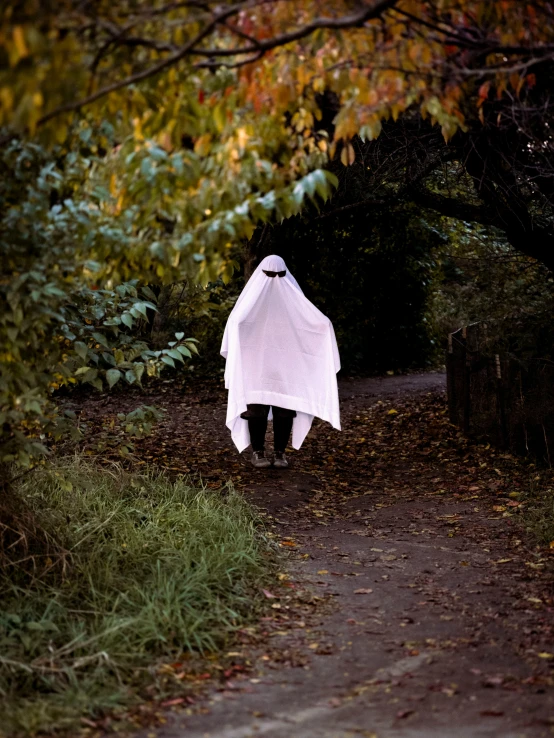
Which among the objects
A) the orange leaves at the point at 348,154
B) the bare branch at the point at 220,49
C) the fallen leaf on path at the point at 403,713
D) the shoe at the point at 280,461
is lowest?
the fallen leaf on path at the point at 403,713

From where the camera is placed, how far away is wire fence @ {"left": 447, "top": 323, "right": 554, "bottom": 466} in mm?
8438

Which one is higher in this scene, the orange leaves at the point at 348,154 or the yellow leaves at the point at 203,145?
the yellow leaves at the point at 203,145

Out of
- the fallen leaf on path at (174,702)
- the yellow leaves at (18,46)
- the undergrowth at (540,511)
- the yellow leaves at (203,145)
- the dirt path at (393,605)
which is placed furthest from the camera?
the undergrowth at (540,511)

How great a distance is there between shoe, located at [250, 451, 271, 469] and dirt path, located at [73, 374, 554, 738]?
0.33ft

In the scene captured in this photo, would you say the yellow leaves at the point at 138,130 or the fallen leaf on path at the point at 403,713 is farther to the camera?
the yellow leaves at the point at 138,130

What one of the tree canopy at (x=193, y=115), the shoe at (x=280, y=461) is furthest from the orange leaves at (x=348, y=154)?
the shoe at (x=280, y=461)

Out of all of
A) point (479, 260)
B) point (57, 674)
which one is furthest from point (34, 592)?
point (479, 260)

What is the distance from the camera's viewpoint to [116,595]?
16.3 ft

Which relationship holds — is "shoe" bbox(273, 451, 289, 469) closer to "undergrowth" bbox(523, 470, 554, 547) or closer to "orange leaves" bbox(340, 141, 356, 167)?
"undergrowth" bbox(523, 470, 554, 547)

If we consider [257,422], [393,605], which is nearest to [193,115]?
[393,605]

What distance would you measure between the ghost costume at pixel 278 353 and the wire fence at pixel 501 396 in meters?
1.78

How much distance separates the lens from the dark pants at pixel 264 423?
858 centimetres

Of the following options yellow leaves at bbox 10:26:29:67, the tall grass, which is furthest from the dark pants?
yellow leaves at bbox 10:26:29:67

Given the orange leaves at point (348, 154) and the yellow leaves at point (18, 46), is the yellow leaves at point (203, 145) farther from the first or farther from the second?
the yellow leaves at point (18, 46)
